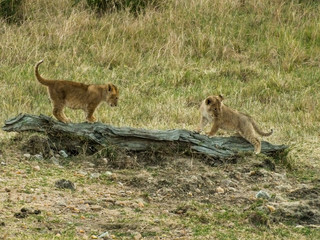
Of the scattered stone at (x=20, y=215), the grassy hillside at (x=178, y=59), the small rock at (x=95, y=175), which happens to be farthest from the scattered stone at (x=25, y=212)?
the grassy hillside at (x=178, y=59)

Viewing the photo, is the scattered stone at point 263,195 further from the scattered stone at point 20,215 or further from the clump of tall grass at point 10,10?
the clump of tall grass at point 10,10

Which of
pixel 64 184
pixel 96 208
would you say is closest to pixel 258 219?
pixel 96 208

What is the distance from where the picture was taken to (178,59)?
13305 millimetres

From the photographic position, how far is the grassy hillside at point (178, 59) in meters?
10.8

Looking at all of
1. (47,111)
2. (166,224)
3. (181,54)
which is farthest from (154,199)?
(181,54)

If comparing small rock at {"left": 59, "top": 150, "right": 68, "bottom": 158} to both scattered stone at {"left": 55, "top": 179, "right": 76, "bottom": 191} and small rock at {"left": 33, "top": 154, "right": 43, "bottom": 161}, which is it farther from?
scattered stone at {"left": 55, "top": 179, "right": 76, "bottom": 191}

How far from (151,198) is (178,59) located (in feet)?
21.1

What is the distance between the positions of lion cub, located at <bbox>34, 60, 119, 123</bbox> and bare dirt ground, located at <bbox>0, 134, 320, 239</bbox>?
2.82 ft

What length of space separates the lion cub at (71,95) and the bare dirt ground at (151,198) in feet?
2.82

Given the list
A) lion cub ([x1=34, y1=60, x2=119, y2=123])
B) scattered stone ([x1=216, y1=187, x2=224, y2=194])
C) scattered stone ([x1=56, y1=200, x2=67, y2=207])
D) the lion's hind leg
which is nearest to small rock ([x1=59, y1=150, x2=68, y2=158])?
lion cub ([x1=34, y1=60, x2=119, y2=123])

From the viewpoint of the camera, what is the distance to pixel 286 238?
20.9 feet

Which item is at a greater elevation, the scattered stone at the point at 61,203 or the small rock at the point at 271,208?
the small rock at the point at 271,208

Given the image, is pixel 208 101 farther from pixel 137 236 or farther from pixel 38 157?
pixel 137 236

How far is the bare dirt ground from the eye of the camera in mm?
6254
